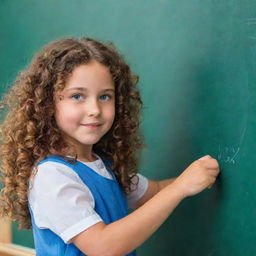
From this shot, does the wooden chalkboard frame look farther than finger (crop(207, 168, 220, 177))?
Yes

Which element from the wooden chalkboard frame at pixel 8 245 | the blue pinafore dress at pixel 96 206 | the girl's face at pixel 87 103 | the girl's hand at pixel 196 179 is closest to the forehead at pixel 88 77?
the girl's face at pixel 87 103

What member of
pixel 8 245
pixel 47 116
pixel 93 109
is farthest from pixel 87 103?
pixel 8 245

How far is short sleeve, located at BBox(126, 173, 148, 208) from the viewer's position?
4.98ft

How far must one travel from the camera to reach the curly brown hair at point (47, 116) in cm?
133

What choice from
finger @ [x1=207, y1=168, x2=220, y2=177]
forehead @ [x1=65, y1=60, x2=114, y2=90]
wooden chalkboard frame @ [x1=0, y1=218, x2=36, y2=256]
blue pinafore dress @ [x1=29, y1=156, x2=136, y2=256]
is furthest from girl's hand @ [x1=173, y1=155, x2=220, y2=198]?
wooden chalkboard frame @ [x1=0, y1=218, x2=36, y2=256]

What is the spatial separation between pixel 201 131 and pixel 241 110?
6.1 inches

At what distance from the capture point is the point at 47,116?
134 cm

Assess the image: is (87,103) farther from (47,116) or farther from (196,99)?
(196,99)

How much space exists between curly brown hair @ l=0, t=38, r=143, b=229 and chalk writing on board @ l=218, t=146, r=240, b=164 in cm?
31

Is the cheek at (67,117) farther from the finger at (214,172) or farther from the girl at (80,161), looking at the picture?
the finger at (214,172)

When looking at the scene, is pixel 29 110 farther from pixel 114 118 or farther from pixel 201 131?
pixel 201 131

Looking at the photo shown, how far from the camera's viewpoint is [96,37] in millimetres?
1709

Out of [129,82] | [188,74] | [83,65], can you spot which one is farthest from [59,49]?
[188,74]

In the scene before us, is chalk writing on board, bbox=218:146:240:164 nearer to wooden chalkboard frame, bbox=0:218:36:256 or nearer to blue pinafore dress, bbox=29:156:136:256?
blue pinafore dress, bbox=29:156:136:256
